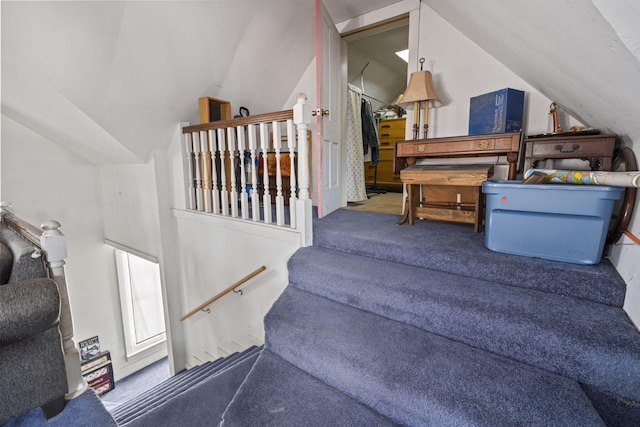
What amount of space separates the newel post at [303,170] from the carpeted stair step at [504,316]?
1.11ft

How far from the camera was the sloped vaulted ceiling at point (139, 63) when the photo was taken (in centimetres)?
190

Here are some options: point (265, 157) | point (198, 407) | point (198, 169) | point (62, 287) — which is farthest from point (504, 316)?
point (198, 169)

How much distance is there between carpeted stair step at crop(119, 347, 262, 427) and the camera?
131 cm

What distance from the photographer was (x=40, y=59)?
6.31ft

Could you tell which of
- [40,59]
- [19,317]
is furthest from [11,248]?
[40,59]

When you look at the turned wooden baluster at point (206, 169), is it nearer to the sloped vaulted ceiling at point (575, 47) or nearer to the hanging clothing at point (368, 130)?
the hanging clothing at point (368, 130)

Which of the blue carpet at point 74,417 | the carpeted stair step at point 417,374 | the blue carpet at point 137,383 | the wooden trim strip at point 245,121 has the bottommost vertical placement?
the blue carpet at point 137,383

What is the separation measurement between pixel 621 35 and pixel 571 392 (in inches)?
44.6

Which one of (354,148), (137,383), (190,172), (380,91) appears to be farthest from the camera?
(380,91)

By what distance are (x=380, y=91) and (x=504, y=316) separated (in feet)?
14.5

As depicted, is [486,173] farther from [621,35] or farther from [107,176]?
[107,176]

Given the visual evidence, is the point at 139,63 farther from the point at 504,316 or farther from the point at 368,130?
the point at 504,316

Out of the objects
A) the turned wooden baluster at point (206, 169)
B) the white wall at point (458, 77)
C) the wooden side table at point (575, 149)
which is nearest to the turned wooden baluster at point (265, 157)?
the turned wooden baluster at point (206, 169)

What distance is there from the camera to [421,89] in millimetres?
2434
